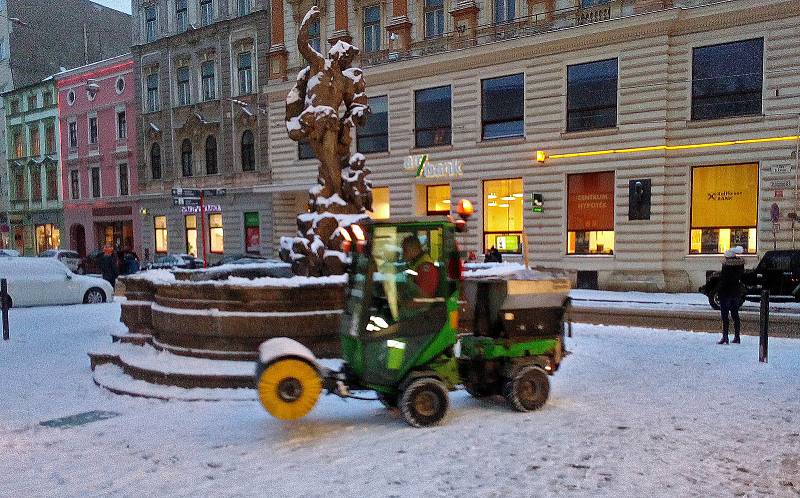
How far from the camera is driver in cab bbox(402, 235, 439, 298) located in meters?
6.34

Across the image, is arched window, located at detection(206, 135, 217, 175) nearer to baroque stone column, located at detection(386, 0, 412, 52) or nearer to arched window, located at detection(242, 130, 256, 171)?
arched window, located at detection(242, 130, 256, 171)

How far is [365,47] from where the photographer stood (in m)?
27.7

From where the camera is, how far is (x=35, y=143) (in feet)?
153

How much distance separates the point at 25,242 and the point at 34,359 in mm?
43385

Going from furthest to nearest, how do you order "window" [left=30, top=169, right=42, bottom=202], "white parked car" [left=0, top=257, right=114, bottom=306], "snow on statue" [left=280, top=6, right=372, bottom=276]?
"window" [left=30, top=169, right=42, bottom=202]
"white parked car" [left=0, top=257, right=114, bottom=306]
"snow on statue" [left=280, top=6, right=372, bottom=276]

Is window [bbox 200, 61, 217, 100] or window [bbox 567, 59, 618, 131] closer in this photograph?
window [bbox 567, 59, 618, 131]

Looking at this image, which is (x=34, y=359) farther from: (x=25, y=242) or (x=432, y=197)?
(x=25, y=242)

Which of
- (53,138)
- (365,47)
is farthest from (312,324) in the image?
(53,138)

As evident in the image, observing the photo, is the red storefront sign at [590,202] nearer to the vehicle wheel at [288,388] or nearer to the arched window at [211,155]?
the vehicle wheel at [288,388]

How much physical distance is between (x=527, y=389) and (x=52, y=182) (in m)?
47.5

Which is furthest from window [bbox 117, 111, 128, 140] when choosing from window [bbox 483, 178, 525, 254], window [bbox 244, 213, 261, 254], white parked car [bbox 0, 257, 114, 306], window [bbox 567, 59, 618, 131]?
window [bbox 567, 59, 618, 131]

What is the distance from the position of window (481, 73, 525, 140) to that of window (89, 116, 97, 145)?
29.7 metres

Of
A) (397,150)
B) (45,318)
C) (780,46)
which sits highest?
(780,46)

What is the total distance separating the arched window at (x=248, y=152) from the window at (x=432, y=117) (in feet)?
35.4
